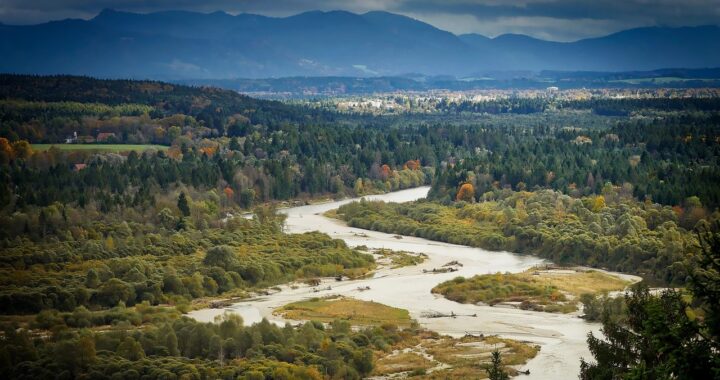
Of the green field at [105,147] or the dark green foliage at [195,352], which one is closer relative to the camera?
the dark green foliage at [195,352]

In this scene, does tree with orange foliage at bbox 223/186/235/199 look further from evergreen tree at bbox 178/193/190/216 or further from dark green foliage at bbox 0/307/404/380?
dark green foliage at bbox 0/307/404/380

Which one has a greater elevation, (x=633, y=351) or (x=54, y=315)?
(x=633, y=351)

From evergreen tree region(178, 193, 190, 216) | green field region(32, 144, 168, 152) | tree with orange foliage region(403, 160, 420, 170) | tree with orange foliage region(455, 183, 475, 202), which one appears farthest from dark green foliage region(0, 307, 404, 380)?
tree with orange foliage region(403, 160, 420, 170)

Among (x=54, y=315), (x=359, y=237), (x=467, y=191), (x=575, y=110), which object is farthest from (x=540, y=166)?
(x=575, y=110)

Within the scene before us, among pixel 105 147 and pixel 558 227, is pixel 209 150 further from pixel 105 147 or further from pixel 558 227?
pixel 558 227

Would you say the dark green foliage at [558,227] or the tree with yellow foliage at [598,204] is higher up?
the tree with yellow foliage at [598,204]

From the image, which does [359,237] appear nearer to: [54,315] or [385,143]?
[54,315]

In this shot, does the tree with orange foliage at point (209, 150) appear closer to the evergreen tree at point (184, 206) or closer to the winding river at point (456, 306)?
the evergreen tree at point (184, 206)

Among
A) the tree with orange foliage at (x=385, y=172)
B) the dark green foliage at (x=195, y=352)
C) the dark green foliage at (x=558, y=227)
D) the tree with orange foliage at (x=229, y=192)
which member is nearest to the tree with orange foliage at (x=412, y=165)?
the tree with orange foliage at (x=385, y=172)
